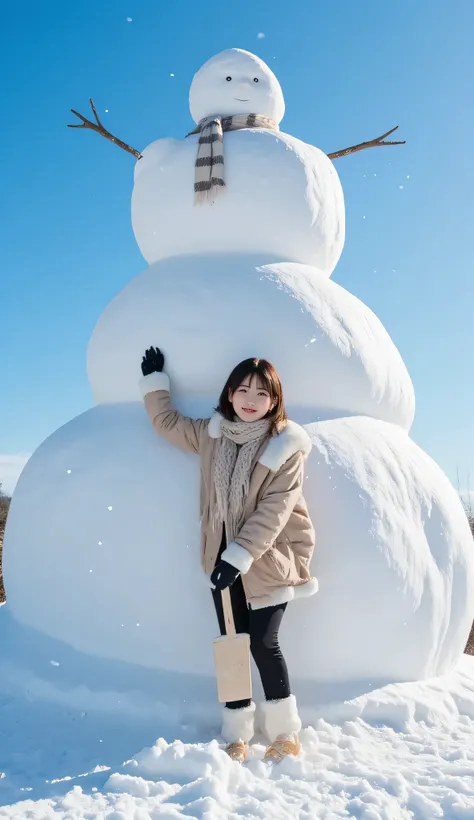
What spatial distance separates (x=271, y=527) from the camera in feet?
8.87

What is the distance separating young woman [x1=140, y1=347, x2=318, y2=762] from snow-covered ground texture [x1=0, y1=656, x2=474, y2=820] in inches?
7.7

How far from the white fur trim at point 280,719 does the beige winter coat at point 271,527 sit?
1.37 ft

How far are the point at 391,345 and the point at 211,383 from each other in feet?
4.50

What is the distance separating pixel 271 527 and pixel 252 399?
59cm

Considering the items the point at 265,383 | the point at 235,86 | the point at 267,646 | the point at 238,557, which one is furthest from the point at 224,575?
the point at 235,86

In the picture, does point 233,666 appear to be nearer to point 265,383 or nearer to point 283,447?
point 283,447

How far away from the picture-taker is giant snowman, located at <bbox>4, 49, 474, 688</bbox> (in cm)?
307

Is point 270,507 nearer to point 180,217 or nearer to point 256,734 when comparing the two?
point 256,734

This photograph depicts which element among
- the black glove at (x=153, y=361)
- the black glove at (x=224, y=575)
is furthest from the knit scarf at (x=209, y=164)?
the black glove at (x=224, y=575)

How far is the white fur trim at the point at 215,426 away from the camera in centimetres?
298

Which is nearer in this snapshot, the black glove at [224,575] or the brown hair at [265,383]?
the black glove at [224,575]

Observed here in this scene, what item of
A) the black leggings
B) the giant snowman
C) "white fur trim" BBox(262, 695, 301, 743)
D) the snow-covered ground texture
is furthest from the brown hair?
the snow-covered ground texture

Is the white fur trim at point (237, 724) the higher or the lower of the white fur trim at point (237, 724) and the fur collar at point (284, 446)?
the lower

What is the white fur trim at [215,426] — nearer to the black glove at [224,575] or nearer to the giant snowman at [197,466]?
the giant snowman at [197,466]
